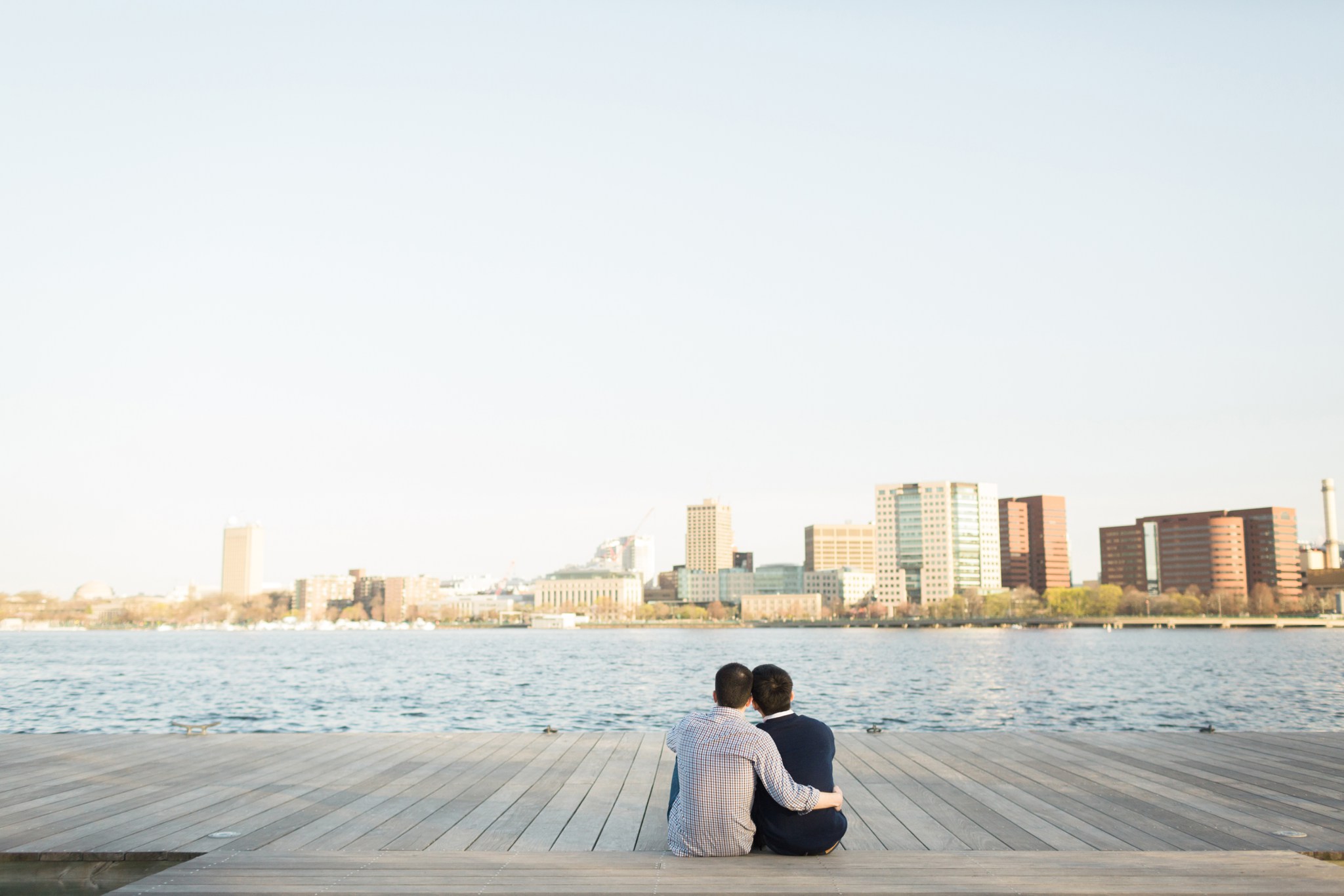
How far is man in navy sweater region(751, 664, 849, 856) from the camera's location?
19.4 ft

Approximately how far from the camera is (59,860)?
6.55 metres

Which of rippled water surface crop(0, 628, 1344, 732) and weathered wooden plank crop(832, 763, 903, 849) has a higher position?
weathered wooden plank crop(832, 763, 903, 849)

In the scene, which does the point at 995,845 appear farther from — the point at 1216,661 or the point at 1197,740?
the point at 1216,661

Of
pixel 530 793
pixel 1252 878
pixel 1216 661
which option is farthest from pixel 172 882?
pixel 1216 661

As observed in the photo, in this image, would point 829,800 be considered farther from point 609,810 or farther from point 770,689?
point 609,810

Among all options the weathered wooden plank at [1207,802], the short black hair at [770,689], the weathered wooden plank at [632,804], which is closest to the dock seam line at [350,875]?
the weathered wooden plank at [632,804]

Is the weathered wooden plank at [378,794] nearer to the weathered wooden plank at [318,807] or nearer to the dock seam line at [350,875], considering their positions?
the weathered wooden plank at [318,807]

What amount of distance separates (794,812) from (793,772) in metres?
0.23

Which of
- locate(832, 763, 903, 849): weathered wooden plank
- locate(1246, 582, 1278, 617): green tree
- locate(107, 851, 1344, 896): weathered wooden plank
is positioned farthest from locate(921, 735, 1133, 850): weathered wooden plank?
locate(1246, 582, 1278, 617): green tree

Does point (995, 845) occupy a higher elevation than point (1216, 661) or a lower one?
higher

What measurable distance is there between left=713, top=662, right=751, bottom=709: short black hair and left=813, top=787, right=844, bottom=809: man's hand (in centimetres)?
69

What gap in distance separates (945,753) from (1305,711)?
94.0 feet

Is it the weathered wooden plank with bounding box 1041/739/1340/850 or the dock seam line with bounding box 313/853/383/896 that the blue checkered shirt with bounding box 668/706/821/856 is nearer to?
the dock seam line with bounding box 313/853/383/896

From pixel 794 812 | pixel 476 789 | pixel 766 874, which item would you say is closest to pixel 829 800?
pixel 794 812
